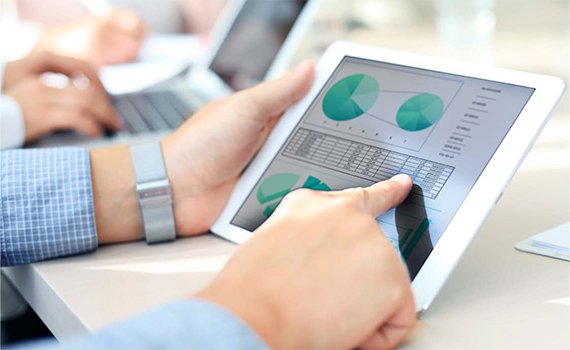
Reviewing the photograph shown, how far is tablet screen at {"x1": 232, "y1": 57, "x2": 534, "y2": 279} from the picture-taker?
476mm

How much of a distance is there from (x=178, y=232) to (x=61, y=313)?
151mm

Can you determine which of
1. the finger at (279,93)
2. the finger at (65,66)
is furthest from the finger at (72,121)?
the finger at (279,93)

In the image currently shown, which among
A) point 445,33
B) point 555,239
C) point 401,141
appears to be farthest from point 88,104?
point 445,33

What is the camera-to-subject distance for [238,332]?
0.31m

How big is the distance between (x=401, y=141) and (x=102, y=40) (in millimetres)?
1098

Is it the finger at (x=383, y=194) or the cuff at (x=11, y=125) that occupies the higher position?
the finger at (x=383, y=194)

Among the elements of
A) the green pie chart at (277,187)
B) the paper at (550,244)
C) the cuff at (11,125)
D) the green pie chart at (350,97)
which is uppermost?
the green pie chart at (350,97)

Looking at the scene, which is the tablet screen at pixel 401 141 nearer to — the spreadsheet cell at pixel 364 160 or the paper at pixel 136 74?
the spreadsheet cell at pixel 364 160

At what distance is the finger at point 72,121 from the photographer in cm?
93

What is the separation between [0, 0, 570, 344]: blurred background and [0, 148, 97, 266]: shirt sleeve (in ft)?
0.83

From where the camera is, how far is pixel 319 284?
37 centimetres

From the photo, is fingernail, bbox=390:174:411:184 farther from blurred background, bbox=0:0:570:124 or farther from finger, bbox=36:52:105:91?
finger, bbox=36:52:105:91

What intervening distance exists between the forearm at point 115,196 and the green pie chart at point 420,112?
26 centimetres

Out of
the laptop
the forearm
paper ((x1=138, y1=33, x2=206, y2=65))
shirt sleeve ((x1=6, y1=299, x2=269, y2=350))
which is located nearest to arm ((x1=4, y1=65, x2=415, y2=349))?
shirt sleeve ((x1=6, y1=299, x2=269, y2=350))
